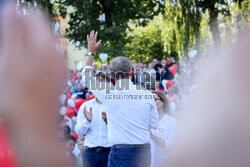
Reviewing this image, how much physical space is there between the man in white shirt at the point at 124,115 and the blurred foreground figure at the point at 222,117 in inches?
91.4

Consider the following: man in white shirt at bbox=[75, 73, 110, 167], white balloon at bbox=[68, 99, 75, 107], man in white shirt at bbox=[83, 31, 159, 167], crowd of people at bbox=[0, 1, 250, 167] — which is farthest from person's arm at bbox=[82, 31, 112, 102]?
white balloon at bbox=[68, 99, 75, 107]

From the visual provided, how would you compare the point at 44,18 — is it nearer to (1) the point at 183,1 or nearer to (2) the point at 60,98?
(2) the point at 60,98

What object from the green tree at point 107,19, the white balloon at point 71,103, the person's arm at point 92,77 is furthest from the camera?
the green tree at point 107,19

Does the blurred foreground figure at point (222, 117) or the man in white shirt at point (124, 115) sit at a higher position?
the blurred foreground figure at point (222, 117)

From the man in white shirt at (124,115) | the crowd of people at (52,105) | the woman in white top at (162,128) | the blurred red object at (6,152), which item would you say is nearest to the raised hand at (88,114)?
the woman in white top at (162,128)

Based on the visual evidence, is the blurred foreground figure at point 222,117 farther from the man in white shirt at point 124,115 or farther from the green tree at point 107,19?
the green tree at point 107,19

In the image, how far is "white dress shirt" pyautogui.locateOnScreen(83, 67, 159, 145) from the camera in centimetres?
310

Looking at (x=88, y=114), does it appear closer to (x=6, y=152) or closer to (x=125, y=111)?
(x=125, y=111)

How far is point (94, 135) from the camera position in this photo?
407 centimetres

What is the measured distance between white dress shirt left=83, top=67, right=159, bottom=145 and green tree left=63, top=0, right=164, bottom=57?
1242 centimetres

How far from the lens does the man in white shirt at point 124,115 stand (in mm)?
3096

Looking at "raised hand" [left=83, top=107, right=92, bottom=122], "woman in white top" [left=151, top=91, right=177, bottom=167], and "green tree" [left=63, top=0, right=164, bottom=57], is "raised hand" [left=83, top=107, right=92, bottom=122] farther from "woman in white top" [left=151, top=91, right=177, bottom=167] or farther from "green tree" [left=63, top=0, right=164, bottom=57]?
"green tree" [left=63, top=0, right=164, bottom=57]

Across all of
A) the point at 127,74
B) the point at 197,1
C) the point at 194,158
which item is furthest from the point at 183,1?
the point at 194,158

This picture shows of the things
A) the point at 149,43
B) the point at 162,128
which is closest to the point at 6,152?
the point at 162,128
